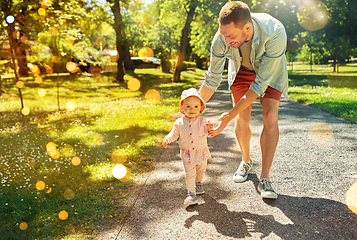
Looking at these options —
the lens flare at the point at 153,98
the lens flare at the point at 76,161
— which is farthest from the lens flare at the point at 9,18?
the lens flare at the point at 153,98

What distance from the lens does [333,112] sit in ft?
25.3

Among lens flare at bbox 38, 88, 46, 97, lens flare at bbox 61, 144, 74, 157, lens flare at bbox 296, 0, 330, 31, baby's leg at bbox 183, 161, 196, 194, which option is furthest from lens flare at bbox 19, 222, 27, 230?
lens flare at bbox 296, 0, 330, 31

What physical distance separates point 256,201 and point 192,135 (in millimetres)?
998

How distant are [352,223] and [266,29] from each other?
1.99m

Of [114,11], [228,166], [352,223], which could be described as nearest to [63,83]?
[114,11]

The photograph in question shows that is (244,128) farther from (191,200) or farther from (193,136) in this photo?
(191,200)

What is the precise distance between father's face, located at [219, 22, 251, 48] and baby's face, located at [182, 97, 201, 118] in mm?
674

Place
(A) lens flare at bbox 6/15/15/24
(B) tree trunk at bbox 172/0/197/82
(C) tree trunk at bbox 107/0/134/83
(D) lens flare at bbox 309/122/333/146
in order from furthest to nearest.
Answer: (B) tree trunk at bbox 172/0/197/82 → (C) tree trunk at bbox 107/0/134/83 → (A) lens flare at bbox 6/15/15/24 → (D) lens flare at bbox 309/122/333/146

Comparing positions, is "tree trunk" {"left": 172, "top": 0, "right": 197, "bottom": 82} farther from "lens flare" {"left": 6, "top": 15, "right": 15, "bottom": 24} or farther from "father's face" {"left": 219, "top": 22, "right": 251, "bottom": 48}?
"father's face" {"left": 219, "top": 22, "right": 251, "bottom": 48}

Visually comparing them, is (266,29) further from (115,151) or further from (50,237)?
(115,151)

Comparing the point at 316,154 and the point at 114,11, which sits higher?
the point at 114,11

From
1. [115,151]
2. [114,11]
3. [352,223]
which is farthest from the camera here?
[114,11]

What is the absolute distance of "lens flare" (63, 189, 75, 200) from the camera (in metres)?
3.32

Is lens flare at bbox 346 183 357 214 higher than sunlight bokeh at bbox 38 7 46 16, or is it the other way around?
sunlight bokeh at bbox 38 7 46 16
